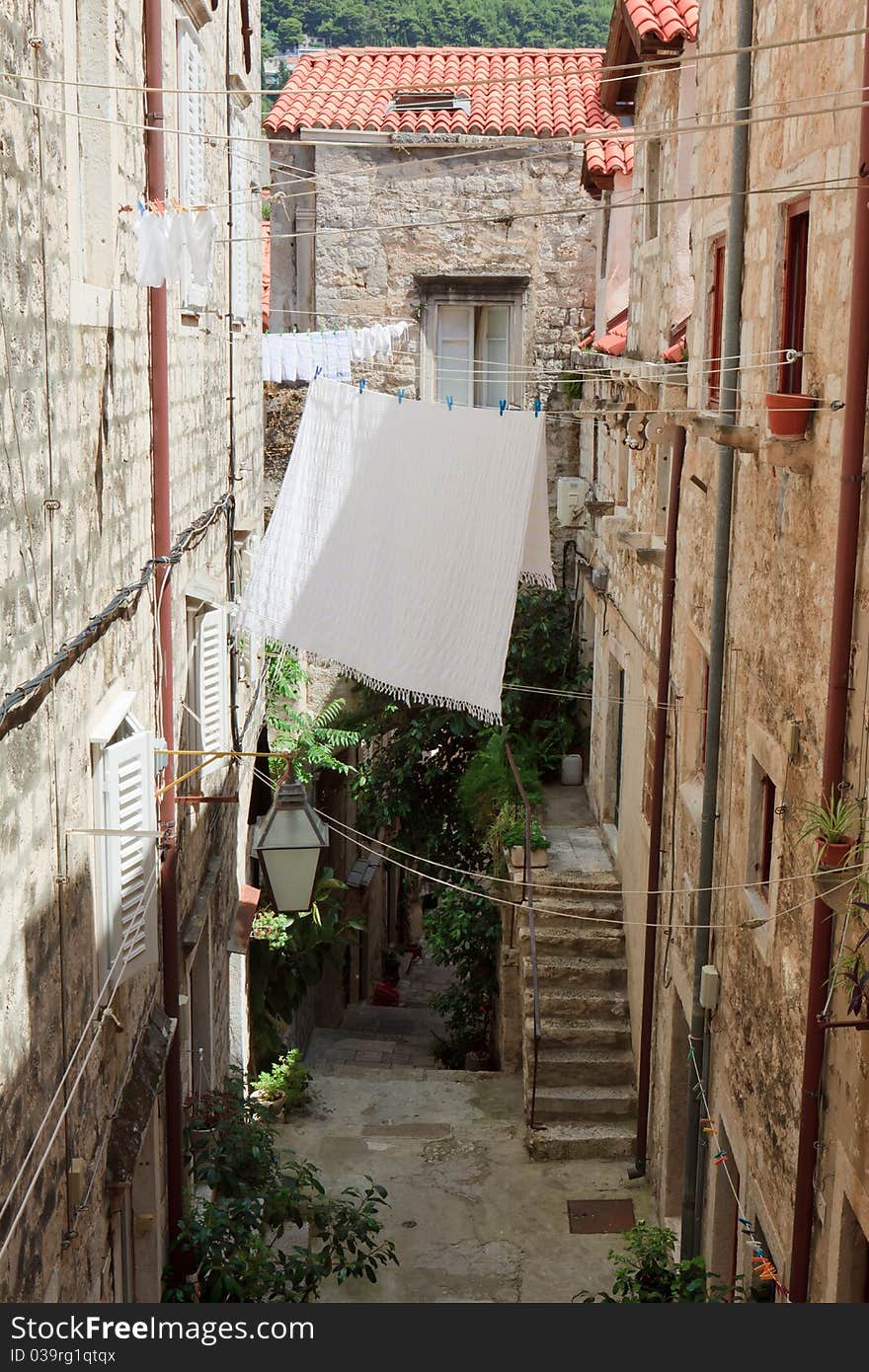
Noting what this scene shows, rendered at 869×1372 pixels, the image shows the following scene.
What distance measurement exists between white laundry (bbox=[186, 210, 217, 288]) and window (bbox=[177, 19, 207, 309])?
2.34 m

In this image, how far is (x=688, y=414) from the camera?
1020 cm

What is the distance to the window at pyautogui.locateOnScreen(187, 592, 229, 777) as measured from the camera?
33.2 ft

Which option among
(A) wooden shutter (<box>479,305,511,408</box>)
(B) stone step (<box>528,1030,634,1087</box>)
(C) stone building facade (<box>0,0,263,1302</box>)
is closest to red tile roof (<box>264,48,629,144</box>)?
(A) wooden shutter (<box>479,305,511,408</box>)

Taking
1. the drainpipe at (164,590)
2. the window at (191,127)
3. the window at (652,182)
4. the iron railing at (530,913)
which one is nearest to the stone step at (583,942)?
the iron railing at (530,913)

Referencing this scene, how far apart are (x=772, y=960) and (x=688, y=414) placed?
438 cm

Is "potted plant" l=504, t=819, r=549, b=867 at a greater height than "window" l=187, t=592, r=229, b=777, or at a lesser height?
lesser

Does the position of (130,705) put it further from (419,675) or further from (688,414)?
(688,414)

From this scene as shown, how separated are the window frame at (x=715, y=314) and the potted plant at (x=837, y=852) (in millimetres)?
4233

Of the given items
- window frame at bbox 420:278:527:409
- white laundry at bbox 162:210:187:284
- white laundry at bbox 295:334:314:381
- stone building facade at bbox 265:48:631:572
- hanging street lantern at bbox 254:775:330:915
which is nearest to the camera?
white laundry at bbox 162:210:187:284

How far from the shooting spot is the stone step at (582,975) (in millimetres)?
13438

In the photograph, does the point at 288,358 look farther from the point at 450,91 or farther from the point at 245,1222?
the point at 245,1222

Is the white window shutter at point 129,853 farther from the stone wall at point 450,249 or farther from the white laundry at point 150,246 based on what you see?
the stone wall at point 450,249

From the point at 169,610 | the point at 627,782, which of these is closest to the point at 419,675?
the point at 169,610

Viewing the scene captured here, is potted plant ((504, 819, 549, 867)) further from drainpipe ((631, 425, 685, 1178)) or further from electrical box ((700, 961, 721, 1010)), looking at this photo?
electrical box ((700, 961, 721, 1010))
